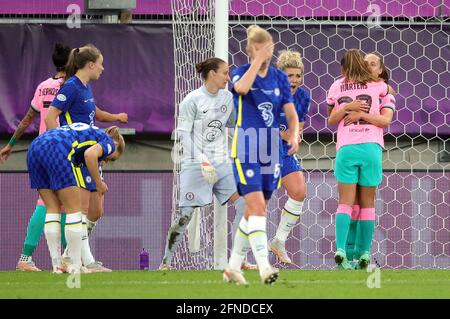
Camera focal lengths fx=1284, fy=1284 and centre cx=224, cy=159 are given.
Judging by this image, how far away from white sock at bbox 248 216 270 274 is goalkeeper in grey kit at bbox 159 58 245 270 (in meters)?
2.36

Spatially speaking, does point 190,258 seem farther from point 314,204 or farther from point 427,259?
point 427,259

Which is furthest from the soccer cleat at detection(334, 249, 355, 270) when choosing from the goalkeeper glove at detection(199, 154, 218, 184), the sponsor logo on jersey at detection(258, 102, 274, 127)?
the sponsor logo on jersey at detection(258, 102, 274, 127)

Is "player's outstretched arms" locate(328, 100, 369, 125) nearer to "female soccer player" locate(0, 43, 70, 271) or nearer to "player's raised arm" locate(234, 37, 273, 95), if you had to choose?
"player's raised arm" locate(234, 37, 273, 95)

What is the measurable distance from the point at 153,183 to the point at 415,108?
2.82 meters

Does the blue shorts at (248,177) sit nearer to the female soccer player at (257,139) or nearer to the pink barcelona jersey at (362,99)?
the female soccer player at (257,139)

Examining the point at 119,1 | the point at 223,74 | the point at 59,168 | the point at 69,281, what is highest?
the point at 119,1

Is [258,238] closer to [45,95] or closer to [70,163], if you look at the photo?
[70,163]

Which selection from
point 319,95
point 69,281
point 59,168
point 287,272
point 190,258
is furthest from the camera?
point 319,95

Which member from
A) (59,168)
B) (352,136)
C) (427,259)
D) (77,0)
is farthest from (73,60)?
(427,259)

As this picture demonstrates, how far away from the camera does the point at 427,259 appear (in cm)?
1312

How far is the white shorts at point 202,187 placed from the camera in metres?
10.4

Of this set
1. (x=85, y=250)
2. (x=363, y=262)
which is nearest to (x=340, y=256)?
(x=363, y=262)

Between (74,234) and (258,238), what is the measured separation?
202cm

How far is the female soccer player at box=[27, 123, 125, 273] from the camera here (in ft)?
31.3
